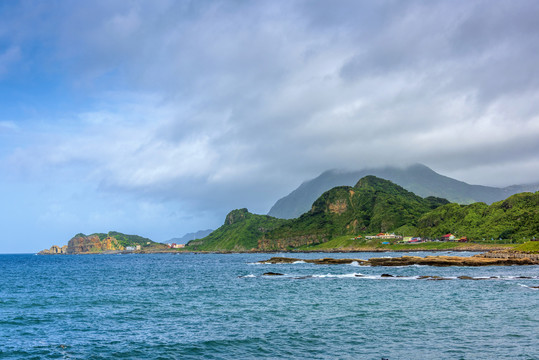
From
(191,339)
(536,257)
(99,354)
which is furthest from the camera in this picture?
(536,257)

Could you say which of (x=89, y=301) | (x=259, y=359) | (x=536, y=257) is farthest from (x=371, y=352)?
(x=536, y=257)

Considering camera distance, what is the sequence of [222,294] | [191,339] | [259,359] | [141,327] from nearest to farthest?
1. [259,359]
2. [191,339]
3. [141,327]
4. [222,294]

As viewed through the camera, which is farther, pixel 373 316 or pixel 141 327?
pixel 373 316

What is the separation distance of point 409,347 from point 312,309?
761 inches

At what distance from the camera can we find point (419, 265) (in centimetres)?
12650

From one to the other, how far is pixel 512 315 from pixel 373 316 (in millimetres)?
14576

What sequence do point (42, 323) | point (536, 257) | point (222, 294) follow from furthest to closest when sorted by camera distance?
point (536, 257) < point (222, 294) < point (42, 323)

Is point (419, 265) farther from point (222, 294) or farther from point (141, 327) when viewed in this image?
point (141, 327)

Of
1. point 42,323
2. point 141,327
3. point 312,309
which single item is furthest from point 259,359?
point 42,323

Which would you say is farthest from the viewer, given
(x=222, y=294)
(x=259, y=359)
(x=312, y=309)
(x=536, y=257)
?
(x=536, y=257)

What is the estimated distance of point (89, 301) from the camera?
60.3 meters

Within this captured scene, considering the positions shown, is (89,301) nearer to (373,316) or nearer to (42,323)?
(42,323)

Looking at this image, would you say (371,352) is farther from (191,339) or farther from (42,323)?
(42,323)

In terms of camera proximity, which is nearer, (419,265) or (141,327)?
(141,327)
